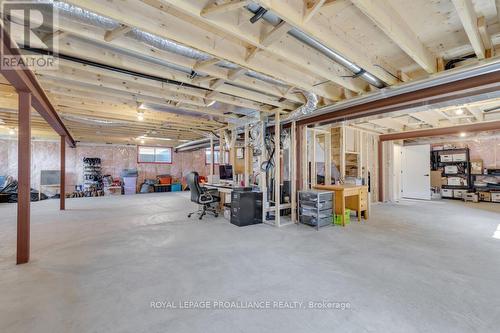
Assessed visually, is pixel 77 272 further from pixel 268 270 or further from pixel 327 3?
pixel 327 3

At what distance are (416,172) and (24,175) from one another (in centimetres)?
1077

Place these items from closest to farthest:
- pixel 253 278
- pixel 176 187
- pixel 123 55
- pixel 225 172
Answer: pixel 253 278, pixel 123 55, pixel 225 172, pixel 176 187

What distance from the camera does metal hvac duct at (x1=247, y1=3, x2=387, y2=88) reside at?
1.85 meters

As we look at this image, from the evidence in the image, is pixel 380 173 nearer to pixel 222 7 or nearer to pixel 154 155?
pixel 222 7

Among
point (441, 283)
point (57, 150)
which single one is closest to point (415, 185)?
point (441, 283)

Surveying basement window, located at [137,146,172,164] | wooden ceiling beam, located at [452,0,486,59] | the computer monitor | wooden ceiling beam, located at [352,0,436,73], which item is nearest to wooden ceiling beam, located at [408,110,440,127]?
wooden ceiling beam, located at [352,0,436,73]

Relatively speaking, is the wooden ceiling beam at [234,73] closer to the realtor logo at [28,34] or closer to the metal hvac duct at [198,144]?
the realtor logo at [28,34]

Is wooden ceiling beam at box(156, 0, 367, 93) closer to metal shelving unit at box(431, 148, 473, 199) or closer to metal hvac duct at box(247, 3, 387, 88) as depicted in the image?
metal hvac duct at box(247, 3, 387, 88)

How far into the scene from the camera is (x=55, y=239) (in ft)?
11.1

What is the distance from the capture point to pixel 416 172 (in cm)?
838

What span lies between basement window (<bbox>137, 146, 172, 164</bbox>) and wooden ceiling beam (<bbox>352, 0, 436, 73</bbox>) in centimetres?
1066

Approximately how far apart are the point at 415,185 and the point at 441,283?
7744 mm

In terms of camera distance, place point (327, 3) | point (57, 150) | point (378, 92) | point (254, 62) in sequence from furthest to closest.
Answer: point (57, 150) → point (378, 92) → point (254, 62) → point (327, 3)

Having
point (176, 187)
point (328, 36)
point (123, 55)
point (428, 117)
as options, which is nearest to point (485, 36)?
point (328, 36)
